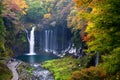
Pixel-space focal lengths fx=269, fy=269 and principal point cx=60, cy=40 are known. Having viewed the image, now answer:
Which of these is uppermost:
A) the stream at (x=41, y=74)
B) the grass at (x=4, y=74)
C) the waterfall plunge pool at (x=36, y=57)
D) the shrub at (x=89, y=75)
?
the shrub at (x=89, y=75)

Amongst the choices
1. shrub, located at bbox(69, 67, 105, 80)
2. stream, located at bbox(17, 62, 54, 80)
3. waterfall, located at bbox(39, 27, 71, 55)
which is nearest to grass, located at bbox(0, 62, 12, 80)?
stream, located at bbox(17, 62, 54, 80)

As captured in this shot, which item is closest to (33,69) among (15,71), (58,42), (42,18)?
(15,71)

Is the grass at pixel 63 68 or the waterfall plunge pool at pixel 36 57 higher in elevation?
the grass at pixel 63 68

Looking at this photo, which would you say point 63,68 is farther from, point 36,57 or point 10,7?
point 10,7

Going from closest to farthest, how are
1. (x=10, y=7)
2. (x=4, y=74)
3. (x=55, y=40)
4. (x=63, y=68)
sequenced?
(x=4, y=74), (x=63, y=68), (x=10, y=7), (x=55, y=40)

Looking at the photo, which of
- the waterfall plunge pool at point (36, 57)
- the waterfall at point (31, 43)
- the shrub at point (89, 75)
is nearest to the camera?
the shrub at point (89, 75)

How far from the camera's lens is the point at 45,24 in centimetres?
7369

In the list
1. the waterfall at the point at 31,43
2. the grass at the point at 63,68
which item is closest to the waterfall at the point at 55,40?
the waterfall at the point at 31,43

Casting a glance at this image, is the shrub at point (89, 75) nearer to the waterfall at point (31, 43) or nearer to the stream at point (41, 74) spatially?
the stream at point (41, 74)

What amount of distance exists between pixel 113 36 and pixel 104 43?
2.43 ft

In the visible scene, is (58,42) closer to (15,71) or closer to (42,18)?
Answer: (42,18)

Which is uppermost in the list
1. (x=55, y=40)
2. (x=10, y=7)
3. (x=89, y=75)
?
(x=10, y=7)

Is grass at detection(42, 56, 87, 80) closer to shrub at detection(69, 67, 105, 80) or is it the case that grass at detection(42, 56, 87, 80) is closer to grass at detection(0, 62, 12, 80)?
grass at detection(0, 62, 12, 80)

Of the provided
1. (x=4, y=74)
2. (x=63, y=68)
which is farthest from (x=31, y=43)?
(x=4, y=74)
